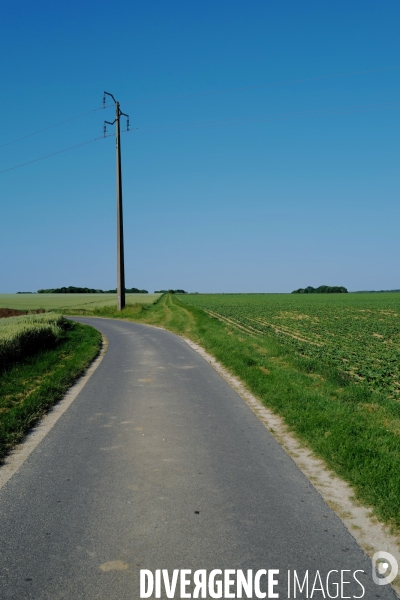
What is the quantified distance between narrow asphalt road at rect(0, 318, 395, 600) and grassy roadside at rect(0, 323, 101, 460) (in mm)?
736

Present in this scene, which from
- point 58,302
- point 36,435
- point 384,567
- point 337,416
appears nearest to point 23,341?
point 36,435

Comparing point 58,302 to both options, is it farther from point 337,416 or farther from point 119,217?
point 337,416

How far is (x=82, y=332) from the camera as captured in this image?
2791cm

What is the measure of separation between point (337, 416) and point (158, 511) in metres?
4.73

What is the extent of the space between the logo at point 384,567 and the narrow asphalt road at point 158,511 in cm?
8

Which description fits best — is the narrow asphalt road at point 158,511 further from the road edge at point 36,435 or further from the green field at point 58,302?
the green field at point 58,302

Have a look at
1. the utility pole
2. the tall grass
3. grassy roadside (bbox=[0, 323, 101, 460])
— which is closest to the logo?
grassy roadside (bbox=[0, 323, 101, 460])

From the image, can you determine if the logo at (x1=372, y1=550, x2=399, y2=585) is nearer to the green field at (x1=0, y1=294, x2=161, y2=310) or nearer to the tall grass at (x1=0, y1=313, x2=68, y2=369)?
the tall grass at (x1=0, y1=313, x2=68, y2=369)

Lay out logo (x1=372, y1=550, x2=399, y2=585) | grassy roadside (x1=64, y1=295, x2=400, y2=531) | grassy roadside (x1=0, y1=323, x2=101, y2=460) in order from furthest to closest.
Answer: grassy roadside (x1=0, y1=323, x2=101, y2=460) → grassy roadside (x1=64, y1=295, x2=400, y2=531) → logo (x1=372, y1=550, x2=399, y2=585)

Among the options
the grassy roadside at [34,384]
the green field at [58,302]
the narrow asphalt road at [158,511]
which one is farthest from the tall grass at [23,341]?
the green field at [58,302]

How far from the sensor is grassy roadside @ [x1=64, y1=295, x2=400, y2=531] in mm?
6150

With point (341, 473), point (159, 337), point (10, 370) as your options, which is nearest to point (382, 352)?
point (159, 337)

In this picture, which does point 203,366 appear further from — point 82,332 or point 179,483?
point 82,332

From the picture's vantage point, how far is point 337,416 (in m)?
9.17
